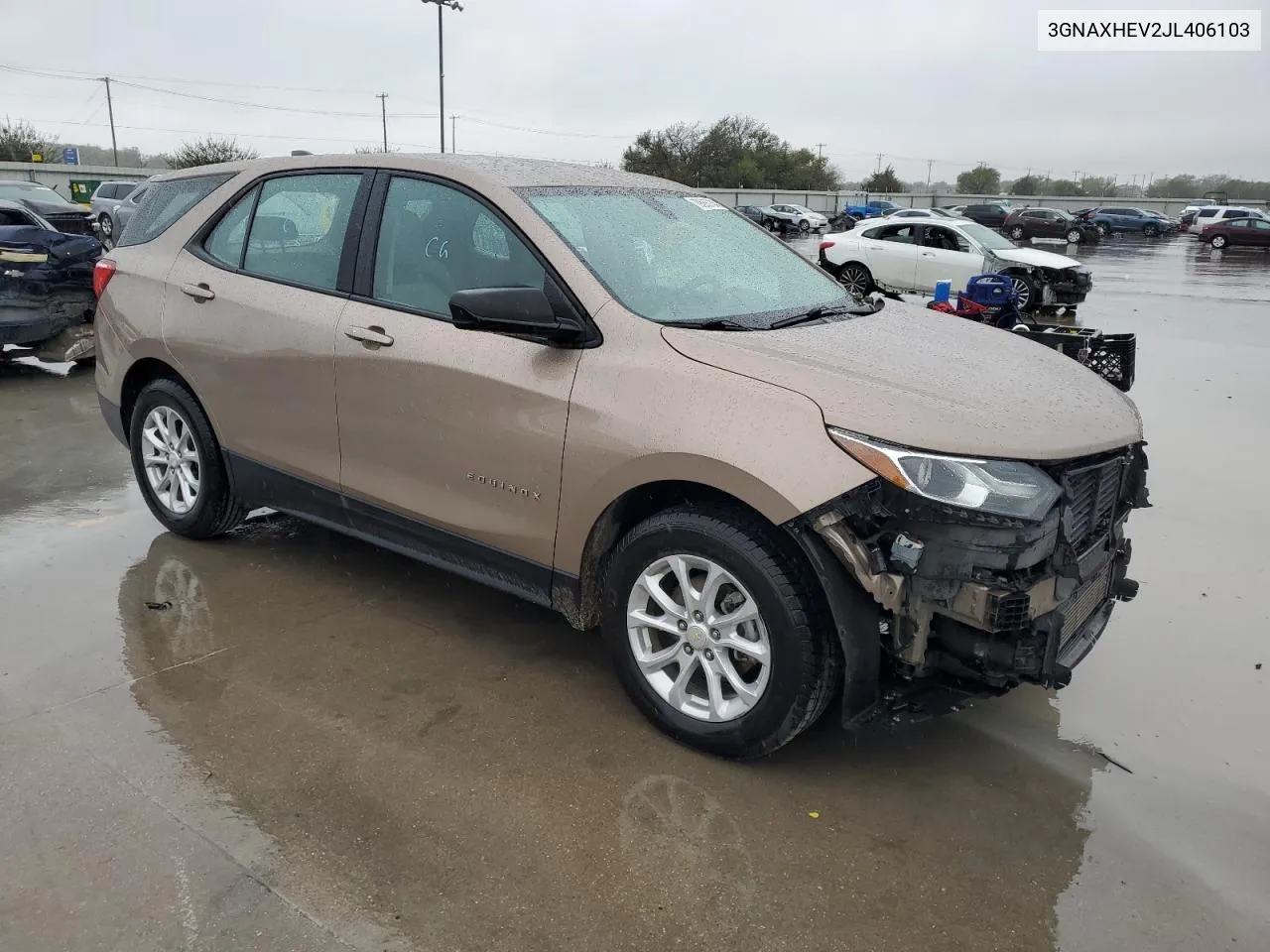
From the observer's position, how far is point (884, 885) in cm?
259

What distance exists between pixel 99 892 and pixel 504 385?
1836 mm

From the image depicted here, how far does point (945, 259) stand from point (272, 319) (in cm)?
1425

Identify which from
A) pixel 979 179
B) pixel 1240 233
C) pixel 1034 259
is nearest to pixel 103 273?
pixel 1034 259

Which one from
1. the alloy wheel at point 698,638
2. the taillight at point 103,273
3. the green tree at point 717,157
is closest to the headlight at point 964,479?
the alloy wheel at point 698,638

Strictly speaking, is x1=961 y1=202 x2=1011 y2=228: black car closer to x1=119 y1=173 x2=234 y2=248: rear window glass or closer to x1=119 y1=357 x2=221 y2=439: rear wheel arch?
x1=119 y1=173 x2=234 y2=248: rear window glass

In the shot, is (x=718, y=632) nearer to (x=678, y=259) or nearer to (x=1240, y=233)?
(x=678, y=259)

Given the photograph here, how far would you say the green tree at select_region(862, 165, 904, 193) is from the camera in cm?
8119

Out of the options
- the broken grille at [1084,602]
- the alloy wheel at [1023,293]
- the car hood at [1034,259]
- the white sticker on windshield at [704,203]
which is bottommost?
the alloy wheel at [1023,293]

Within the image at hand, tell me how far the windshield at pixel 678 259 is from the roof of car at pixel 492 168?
0.09 m

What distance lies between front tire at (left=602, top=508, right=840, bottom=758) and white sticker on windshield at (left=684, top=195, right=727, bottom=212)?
1696 mm

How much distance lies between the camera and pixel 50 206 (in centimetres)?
1770

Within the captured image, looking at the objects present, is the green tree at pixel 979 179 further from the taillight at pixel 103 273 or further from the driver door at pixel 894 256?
the taillight at pixel 103 273

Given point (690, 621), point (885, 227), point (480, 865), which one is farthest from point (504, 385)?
point (885, 227)

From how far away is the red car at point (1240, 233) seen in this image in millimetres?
36594
